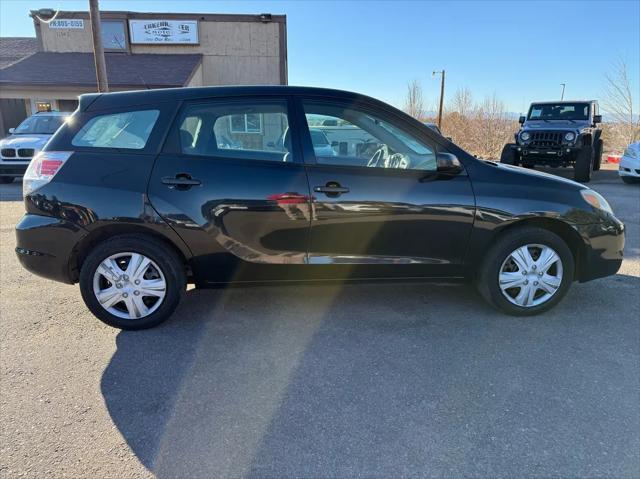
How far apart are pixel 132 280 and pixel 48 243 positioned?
636 mm

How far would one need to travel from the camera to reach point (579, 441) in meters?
2.20

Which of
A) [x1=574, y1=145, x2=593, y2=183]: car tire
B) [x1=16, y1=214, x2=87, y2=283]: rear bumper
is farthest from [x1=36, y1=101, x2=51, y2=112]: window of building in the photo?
[x1=574, y1=145, x2=593, y2=183]: car tire

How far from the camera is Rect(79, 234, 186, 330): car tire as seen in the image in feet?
10.3

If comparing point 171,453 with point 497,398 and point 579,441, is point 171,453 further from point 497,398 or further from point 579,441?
point 579,441

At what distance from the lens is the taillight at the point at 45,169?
3.12m

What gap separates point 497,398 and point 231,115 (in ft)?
8.48

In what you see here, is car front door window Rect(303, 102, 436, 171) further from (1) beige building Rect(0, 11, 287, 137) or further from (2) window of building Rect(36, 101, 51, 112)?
(2) window of building Rect(36, 101, 51, 112)

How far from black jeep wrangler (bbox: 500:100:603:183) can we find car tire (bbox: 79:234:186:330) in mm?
11481

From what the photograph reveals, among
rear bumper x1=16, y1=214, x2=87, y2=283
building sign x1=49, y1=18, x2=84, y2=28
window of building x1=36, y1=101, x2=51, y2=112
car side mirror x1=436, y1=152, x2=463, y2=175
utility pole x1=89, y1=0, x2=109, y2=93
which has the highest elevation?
building sign x1=49, y1=18, x2=84, y2=28

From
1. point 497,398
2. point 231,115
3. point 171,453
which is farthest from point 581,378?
point 231,115

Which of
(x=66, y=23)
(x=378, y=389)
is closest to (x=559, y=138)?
(x=378, y=389)

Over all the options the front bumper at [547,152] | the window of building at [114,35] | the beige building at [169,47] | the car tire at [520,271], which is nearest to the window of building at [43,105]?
the beige building at [169,47]

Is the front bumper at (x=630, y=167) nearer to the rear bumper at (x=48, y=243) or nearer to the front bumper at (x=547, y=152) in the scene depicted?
the front bumper at (x=547, y=152)

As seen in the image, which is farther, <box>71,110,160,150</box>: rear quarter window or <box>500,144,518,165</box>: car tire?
<box>500,144,518,165</box>: car tire
